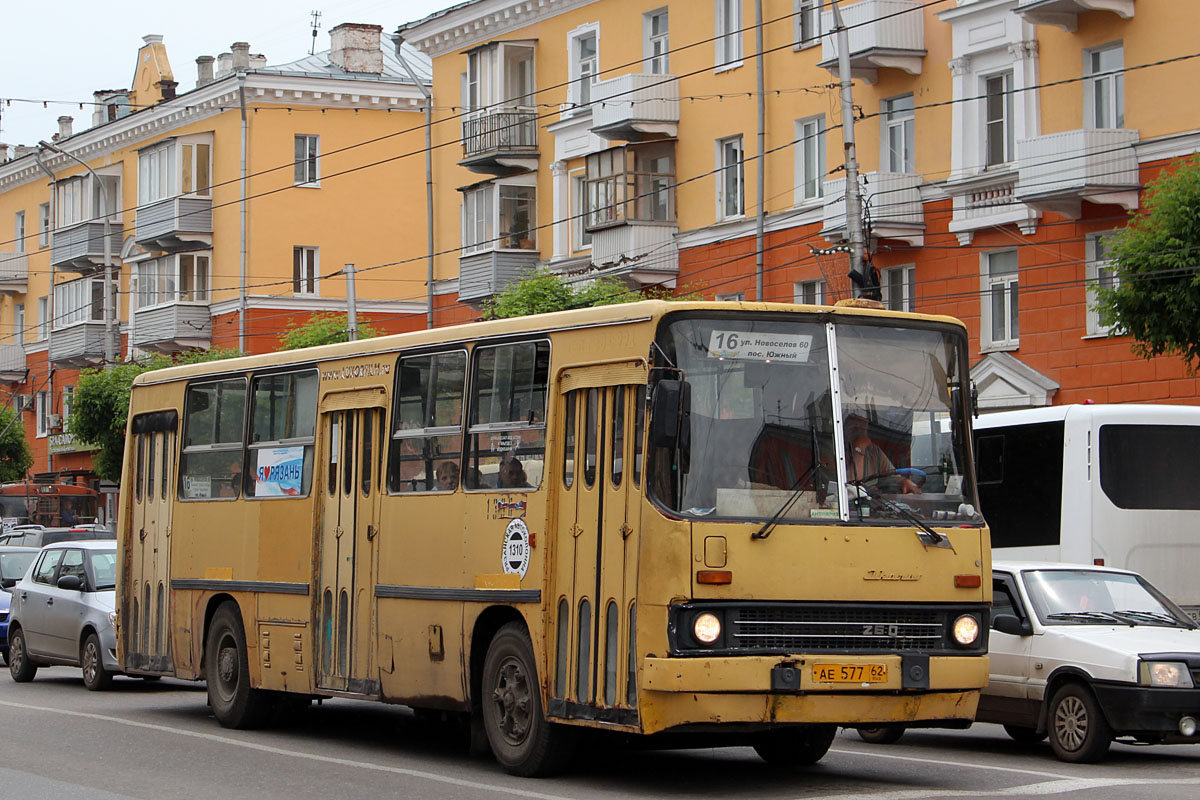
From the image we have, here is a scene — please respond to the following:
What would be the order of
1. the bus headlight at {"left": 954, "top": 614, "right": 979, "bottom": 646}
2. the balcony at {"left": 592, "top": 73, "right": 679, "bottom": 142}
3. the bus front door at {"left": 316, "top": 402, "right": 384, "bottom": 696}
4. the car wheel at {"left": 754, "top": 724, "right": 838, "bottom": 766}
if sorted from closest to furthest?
the bus headlight at {"left": 954, "top": 614, "right": 979, "bottom": 646}
the car wheel at {"left": 754, "top": 724, "right": 838, "bottom": 766}
the bus front door at {"left": 316, "top": 402, "right": 384, "bottom": 696}
the balcony at {"left": 592, "top": 73, "right": 679, "bottom": 142}

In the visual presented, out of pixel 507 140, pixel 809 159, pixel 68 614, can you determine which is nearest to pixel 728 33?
pixel 809 159

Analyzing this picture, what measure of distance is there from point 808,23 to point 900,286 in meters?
5.52

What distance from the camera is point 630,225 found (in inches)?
1512

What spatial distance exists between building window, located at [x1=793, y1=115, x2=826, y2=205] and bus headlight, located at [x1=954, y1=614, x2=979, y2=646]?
79.1 ft

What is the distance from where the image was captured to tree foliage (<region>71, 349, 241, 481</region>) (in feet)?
171

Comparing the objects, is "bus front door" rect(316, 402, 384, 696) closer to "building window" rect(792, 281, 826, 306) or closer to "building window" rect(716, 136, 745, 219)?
"building window" rect(792, 281, 826, 306)

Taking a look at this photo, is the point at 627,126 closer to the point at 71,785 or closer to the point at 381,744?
the point at 381,744

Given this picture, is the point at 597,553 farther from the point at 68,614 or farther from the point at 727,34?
the point at 727,34

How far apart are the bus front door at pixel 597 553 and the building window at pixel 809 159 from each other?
78.6ft

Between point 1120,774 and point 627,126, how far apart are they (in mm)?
26983

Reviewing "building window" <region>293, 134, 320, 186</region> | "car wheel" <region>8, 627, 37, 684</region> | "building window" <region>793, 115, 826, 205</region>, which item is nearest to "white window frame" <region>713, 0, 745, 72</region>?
"building window" <region>793, 115, 826, 205</region>

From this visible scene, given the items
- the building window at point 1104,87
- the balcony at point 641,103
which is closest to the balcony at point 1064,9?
the building window at point 1104,87

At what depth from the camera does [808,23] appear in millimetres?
35312

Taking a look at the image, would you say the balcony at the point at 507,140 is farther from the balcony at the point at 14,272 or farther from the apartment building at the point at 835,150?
the balcony at the point at 14,272
